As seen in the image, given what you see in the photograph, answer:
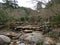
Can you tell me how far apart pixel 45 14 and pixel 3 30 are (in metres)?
2.71

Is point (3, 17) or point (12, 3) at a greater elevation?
point (12, 3)

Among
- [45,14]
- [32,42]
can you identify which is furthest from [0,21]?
[32,42]

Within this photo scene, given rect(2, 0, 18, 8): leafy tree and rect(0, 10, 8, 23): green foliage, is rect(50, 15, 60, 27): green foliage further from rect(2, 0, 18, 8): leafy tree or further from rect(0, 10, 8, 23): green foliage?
rect(2, 0, 18, 8): leafy tree

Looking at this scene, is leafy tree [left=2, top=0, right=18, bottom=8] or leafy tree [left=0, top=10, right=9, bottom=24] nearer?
leafy tree [left=0, top=10, right=9, bottom=24]

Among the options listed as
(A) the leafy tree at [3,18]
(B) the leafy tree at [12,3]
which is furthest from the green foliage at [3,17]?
(B) the leafy tree at [12,3]

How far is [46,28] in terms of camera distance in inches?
324

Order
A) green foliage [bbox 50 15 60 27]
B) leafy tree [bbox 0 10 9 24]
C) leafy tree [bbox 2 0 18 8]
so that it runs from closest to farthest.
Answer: green foliage [bbox 50 15 60 27] < leafy tree [bbox 0 10 9 24] < leafy tree [bbox 2 0 18 8]

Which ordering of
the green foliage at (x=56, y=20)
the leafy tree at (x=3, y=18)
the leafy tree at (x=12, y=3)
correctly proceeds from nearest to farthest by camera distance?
the green foliage at (x=56, y=20) → the leafy tree at (x=3, y=18) → the leafy tree at (x=12, y=3)

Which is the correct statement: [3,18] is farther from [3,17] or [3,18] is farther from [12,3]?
[12,3]

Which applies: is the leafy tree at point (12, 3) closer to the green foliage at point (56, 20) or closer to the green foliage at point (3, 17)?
the green foliage at point (3, 17)

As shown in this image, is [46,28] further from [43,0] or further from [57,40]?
[43,0]

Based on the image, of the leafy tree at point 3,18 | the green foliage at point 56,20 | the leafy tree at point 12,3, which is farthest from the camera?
the leafy tree at point 12,3

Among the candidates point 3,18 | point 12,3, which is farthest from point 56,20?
point 12,3

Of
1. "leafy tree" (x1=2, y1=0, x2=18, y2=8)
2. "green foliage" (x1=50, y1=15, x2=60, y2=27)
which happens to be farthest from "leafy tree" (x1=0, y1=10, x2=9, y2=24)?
"leafy tree" (x1=2, y1=0, x2=18, y2=8)
